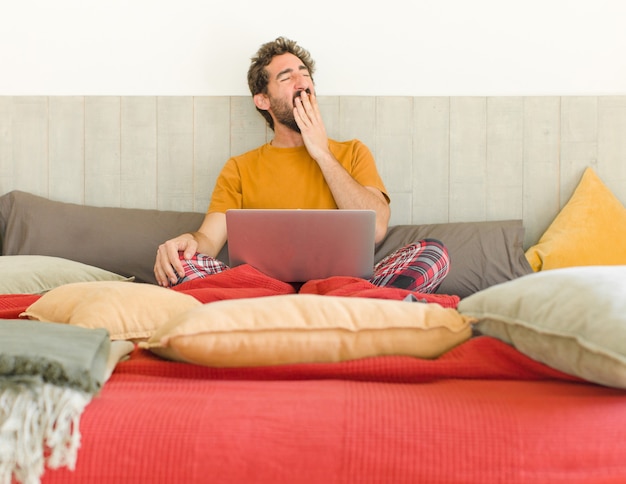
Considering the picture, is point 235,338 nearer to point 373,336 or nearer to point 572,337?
point 373,336

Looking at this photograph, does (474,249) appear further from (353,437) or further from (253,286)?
(353,437)

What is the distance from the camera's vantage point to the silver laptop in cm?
165

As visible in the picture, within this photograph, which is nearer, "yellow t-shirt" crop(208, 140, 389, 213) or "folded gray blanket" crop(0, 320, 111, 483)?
"folded gray blanket" crop(0, 320, 111, 483)

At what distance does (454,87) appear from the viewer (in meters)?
2.74

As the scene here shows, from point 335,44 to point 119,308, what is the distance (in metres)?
1.94

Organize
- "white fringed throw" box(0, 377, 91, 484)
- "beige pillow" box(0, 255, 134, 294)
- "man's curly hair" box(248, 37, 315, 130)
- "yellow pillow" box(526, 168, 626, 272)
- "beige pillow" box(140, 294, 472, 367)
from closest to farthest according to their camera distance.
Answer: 1. "white fringed throw" box(0, 377, 91, 484)
2. "beige pillow" box(140, 294, 472, 367)
3. "beige pillow" box(0, 255, 134, 294)
4. "yellow pillow" box(526, 168, 626, 272)
5. "man's curly hair" box(248, 37, 315, 130)

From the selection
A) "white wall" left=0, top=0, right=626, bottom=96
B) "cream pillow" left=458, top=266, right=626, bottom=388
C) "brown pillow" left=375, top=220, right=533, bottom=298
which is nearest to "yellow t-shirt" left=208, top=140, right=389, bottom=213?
"brown pillow" left=375, top=220, right=533, bottom=298

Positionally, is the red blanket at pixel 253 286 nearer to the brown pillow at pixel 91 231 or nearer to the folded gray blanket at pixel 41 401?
the folded gray blanket at pixel 41 401

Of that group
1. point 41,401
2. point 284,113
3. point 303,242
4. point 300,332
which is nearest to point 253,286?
point 303,242

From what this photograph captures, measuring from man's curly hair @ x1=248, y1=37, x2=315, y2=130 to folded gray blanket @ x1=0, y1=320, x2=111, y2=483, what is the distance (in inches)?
75.0

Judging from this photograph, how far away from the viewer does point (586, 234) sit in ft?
8.27

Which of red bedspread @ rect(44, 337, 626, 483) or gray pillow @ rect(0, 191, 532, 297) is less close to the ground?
gray pillow @ rect(0, 191, 532, 297)

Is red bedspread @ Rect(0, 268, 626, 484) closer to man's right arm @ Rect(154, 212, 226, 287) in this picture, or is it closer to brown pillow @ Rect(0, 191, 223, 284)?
man's right arm @ Rect(154, 212, 226, 287)

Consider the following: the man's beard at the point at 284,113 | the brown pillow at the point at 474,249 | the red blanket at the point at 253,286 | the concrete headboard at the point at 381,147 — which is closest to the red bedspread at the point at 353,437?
the red blanket at the point at 253,286
